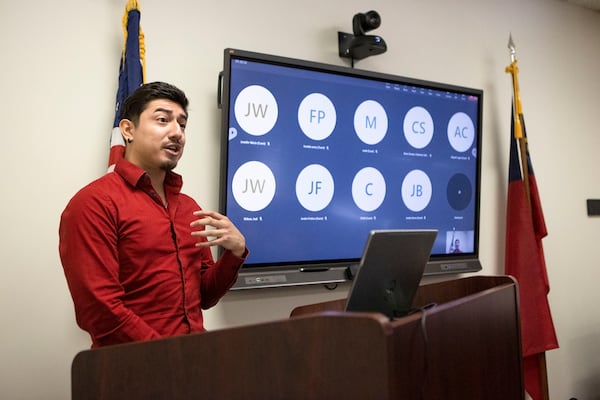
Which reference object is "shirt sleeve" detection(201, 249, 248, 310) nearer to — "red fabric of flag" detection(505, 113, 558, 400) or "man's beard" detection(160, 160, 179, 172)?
"man's beard" detection(160, 160, 179, 172)

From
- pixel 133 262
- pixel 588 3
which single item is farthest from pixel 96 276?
pixel 588 3

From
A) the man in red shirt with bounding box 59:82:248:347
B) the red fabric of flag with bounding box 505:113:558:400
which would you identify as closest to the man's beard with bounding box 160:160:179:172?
the man in red shirt with bounding box 59:82:248:347

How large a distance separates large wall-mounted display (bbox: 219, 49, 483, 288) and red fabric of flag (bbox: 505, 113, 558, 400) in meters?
0.29

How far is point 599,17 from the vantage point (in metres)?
4.23

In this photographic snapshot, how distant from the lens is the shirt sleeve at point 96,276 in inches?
57.7

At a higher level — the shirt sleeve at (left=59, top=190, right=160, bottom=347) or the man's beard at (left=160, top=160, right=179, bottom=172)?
the man's beard at (left=160, top=160, right=179, bottom=172)

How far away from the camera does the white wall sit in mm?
2092

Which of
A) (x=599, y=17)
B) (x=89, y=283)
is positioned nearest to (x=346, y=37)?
(x=89, y=283)

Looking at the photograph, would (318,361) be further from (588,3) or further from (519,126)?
(588,3)

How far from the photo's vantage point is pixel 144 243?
1.63 meters

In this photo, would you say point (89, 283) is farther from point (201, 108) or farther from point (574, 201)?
point (574, 201)

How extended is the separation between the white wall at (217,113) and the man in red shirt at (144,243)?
1.86 feet

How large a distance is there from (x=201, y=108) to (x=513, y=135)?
2019 mm

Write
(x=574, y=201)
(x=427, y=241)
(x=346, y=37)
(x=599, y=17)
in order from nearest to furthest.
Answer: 1. (x=427, y=241)
2. (x=346, y=37)
3. (x=574, y=201)
4. (x=599, y=17)
